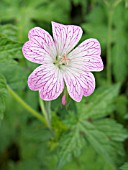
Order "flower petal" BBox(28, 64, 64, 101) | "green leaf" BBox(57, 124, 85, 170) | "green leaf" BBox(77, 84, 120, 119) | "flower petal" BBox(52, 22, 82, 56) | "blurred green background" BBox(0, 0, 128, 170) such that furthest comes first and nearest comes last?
"green leaf" BBox(77, 84, 120, 119), "blurred green background" BBox(0, 0, 128, 170), "green leaf" BBox(57, 124, 85, 170), "flower petal" BBox(52, 22, 82, 56), "flower petal" BBox(28, 64, 64, 101)

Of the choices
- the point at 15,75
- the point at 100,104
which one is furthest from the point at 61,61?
the point at 100,104

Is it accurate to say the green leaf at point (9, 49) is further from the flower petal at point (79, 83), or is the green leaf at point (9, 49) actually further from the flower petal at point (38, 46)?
the flower petal at point (79, 83)

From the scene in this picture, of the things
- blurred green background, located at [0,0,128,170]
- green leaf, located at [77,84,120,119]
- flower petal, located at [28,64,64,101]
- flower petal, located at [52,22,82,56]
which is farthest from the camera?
green leaf, located at [77,84,120,119]

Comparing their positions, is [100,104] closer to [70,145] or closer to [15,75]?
[70,145]

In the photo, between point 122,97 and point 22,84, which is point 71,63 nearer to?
point 22,84

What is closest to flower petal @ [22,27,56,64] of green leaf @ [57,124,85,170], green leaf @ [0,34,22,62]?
green leaf @ [0,34,22,62]

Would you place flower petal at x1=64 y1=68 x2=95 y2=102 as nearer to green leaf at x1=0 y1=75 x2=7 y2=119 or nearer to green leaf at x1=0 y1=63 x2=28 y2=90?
green leaf at x1=0 y1=75 x2=7 y2=119
